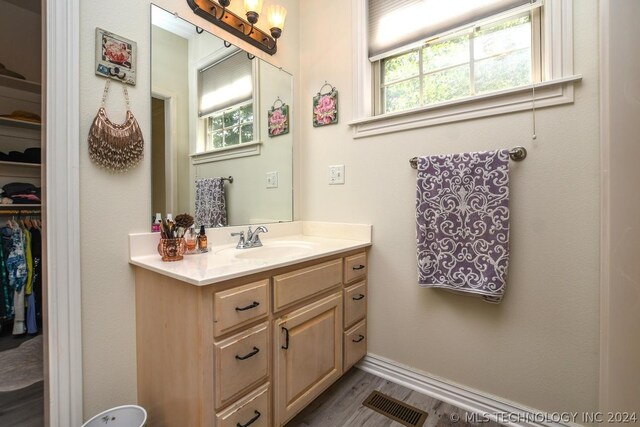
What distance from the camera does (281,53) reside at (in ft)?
6.19

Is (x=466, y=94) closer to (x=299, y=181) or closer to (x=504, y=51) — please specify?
(x=504, y=51)

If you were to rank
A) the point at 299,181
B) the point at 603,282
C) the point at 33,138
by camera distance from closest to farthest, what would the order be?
the point at 603,282 < the point at 299,181 < the point at 33,138

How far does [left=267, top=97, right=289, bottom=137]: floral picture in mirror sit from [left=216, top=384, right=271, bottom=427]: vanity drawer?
4.81 ft

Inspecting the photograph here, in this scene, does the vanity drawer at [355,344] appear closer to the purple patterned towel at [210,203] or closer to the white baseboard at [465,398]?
the white baseboard at [465,398]

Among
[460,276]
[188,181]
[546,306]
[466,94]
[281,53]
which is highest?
[281,53]

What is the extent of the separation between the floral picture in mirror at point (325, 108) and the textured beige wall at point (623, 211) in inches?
48.5

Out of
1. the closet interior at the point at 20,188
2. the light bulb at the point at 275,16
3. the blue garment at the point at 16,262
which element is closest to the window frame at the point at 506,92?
the light bulb at the point at 275,16

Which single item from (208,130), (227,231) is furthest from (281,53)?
(227,231)

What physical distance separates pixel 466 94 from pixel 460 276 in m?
0.94

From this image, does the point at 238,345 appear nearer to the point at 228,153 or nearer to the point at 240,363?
the point at 240,363

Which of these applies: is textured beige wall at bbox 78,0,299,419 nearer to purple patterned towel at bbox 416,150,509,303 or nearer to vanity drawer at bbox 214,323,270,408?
vanity drawer at bbox 214,323,270,408

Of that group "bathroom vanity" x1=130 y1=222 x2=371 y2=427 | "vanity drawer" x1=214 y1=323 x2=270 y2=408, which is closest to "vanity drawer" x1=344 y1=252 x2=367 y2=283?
"bathroom vanity" x1=130 y1=222 x2=371 y2=427

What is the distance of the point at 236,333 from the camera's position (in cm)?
97

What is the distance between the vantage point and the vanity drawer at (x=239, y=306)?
0.90m
